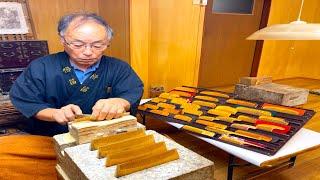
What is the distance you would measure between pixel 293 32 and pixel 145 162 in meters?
1.46

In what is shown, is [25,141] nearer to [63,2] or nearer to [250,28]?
[63,2]

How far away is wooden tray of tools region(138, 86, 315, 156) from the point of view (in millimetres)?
1202

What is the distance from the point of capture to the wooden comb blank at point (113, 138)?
2.34ft

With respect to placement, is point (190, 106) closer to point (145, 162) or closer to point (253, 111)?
point (253, 111)

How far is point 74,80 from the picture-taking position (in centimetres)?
114

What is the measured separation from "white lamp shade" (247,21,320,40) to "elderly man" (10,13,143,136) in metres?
1.03

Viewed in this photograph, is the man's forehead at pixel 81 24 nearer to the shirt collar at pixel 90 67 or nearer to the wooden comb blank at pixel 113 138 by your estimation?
the shirt collar at pixel 90 67

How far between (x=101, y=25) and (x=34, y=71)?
13.6 inches

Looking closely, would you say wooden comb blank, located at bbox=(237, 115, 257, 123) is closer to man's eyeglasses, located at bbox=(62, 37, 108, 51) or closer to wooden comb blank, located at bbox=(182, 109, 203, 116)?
wooden comb blank, located at bbox=(182, 109, 203, 116)

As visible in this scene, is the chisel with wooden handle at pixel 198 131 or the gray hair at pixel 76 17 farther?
the chisel with wooden handle at pixel 198 131

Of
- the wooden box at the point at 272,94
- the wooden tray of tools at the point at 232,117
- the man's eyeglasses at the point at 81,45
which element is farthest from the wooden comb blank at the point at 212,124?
the man's eyeglasses at the point at 81,45

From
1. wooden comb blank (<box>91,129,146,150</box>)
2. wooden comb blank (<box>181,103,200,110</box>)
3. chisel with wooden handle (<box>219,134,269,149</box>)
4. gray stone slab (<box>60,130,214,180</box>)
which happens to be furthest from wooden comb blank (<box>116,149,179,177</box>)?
wooden comb blank (<box>181,103,200,110</box>)

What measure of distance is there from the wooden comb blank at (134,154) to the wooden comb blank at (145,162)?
19mm

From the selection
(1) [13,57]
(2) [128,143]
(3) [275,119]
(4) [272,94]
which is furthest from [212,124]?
(1) [13,57]
